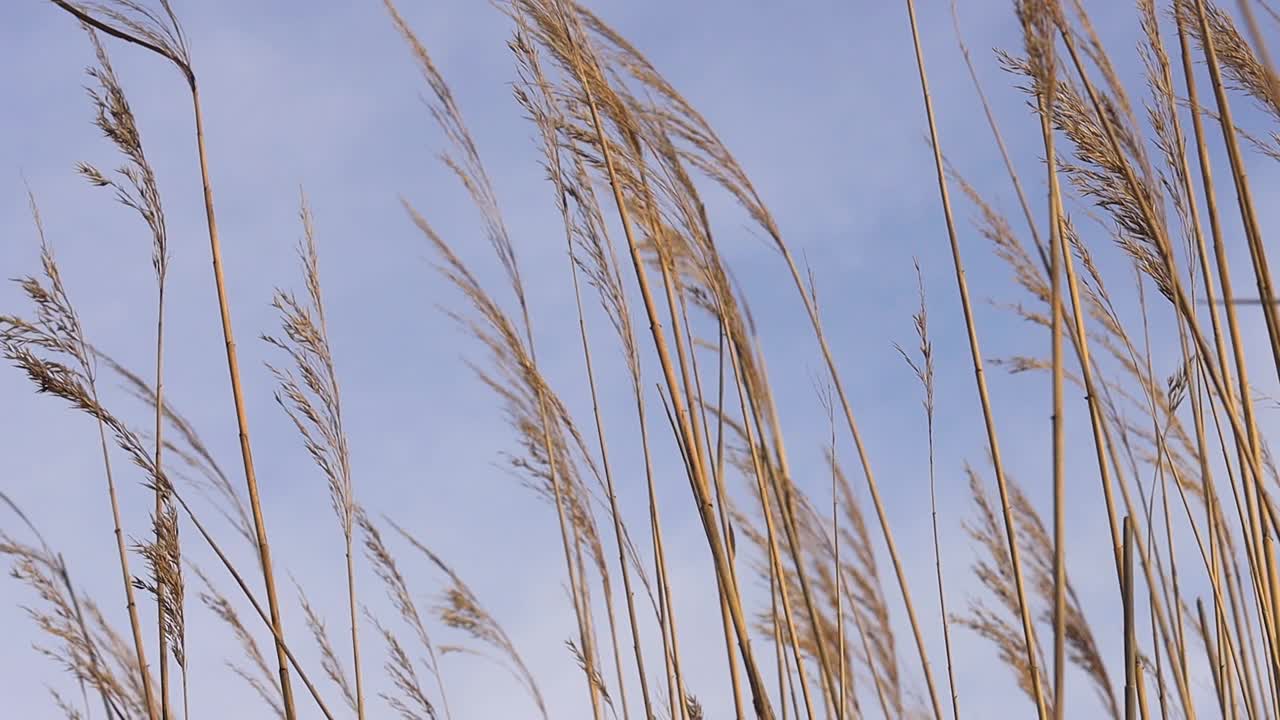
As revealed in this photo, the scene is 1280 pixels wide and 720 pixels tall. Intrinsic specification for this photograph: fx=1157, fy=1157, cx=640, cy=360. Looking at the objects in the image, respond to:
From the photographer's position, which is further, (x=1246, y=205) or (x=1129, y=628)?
(x=1246, y=205)

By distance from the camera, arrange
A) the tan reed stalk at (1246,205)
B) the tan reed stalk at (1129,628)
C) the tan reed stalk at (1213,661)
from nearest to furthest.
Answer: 1. the tan reed stalk at (1129,628)
2. the tan reed stalk at (1246,205)
3. the tan reed stalk at (1213,661)

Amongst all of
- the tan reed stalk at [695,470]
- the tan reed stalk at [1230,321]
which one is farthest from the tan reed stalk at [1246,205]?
the tan reed stalk at [695,470]

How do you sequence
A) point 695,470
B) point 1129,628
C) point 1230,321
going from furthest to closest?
point 1230,321 → point 695,470 → point 1129,628

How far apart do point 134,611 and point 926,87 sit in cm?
173

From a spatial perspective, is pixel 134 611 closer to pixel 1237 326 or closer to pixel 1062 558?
pixel 1062 558

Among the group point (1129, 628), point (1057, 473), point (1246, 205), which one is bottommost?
point (1129, 628)

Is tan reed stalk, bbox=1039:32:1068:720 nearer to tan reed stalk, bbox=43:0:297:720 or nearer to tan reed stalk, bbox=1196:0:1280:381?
tan reed stalk, bbox=1196:0:1280:381

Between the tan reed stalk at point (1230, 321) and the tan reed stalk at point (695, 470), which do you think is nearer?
the tan reed stalk at point (695, 470)

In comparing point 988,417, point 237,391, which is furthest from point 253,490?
point 988,417

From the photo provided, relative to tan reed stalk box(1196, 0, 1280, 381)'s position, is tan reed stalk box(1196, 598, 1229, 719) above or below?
below

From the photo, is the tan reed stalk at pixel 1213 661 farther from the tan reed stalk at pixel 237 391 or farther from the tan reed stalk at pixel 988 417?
the tan reed stalk at pixel 237 391

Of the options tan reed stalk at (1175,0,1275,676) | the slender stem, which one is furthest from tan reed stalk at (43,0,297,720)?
tan reed stalk at (1175,0,1275,676)

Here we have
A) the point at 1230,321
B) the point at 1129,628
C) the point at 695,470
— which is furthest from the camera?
the point at 1230,321

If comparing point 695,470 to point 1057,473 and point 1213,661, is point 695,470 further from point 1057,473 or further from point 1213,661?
point 1213,661
